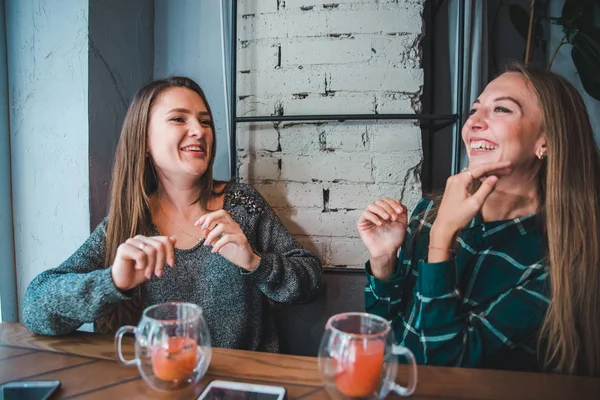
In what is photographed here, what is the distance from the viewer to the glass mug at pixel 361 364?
0.59 m

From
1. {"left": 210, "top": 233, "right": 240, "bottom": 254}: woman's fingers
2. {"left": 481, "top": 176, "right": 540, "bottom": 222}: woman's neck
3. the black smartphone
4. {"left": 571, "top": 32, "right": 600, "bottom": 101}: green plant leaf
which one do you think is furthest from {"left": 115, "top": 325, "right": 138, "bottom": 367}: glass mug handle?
{"left": 571, "top": 32, "right": 600, "bottom": 101}: green plant leaf

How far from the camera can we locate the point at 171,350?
0.65 m

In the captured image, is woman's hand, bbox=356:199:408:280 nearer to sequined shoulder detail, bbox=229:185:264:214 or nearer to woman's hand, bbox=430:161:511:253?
woman's hand, bbox=430:161:511:253

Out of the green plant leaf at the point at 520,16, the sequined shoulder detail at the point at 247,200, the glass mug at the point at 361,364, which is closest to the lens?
the glass mug at the point at 361,364

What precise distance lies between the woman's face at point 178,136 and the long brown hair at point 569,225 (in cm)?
86

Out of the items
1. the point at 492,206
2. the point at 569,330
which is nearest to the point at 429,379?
the point at 569,330

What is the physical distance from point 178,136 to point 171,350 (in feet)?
2.31

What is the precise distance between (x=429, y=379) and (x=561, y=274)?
0.41 meters

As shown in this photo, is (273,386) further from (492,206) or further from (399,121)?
(399,121)

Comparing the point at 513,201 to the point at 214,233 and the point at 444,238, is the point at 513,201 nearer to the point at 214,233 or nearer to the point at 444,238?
the point at 444,238

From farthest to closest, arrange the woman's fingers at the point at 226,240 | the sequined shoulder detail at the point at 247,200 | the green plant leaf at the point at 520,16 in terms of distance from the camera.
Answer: the green plant leaf at the point at 520,16
the sequined shoulder detail at the point at 247,200
the woman's fingers at the point at 226,240

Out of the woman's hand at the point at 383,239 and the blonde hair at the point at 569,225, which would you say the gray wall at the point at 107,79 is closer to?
the woman's hand at the point at 383,239

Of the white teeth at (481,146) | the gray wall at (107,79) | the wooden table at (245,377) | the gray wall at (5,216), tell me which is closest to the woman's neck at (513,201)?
the white teeth at (481,146)

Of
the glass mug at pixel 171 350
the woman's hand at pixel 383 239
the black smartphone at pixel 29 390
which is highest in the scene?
the woman's hand at pixel 383 239
